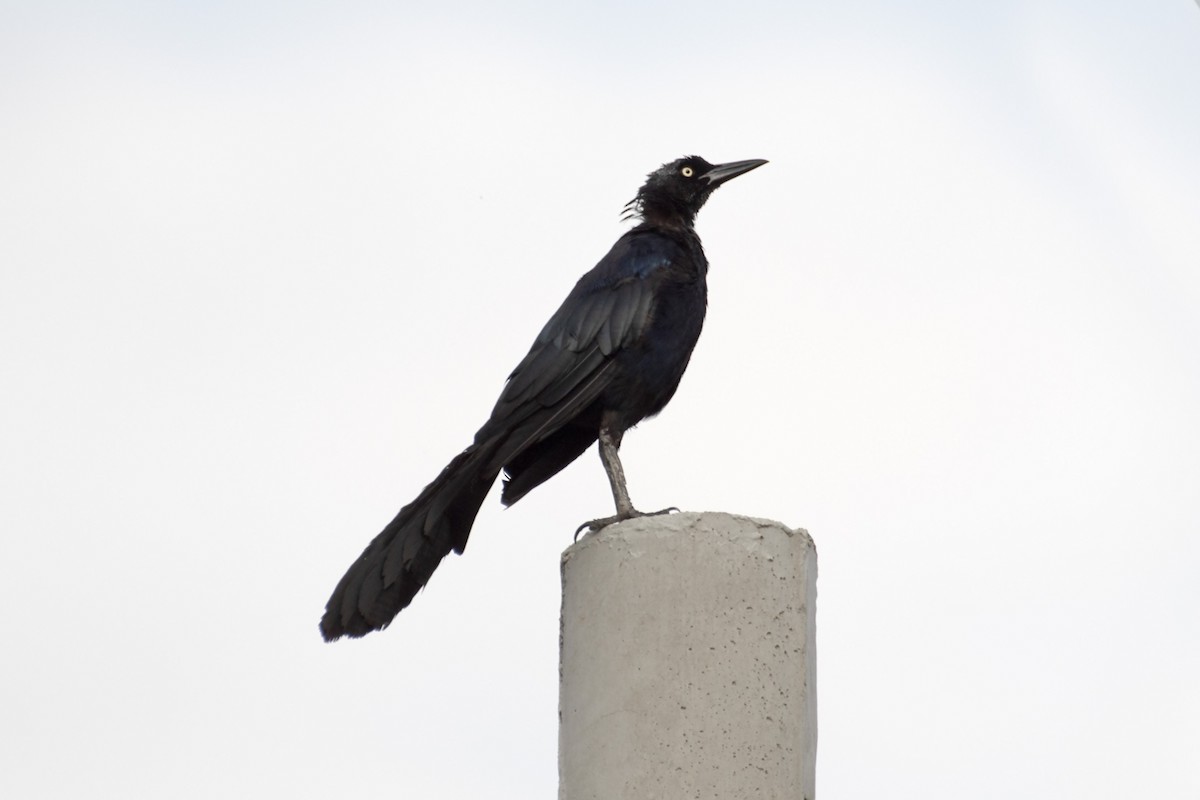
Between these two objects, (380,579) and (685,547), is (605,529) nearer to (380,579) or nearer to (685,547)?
(685,547)

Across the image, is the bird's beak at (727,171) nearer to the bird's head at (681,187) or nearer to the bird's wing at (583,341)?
the bird's head at (681,187)

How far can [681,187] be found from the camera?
8.75 metres

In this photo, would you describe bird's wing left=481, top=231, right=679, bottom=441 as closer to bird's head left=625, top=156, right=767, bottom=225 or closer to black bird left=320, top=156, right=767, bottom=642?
black bird left=320, top=156, right=767, bottom=642

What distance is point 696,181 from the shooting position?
8.80 m

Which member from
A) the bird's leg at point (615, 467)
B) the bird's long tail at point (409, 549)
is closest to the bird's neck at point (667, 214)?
the bird's leg at point (615, 467)

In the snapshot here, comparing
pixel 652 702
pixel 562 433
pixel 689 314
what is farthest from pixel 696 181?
pixel 652 702

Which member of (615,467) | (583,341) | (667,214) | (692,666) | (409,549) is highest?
(667,214)

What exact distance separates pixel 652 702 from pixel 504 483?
7.82 feet

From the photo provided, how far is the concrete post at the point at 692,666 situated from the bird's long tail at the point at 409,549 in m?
1.36

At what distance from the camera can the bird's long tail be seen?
22.0 feet

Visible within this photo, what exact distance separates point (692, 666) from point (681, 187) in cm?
395

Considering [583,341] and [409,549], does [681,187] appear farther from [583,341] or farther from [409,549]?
[409,549]

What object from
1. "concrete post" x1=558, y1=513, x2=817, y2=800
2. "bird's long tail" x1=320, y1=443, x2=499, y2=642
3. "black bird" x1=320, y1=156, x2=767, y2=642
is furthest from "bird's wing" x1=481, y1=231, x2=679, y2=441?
"concrete post" x1=558, y1=513, x2=817, y2=800

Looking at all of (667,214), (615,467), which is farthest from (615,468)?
(667,214)
